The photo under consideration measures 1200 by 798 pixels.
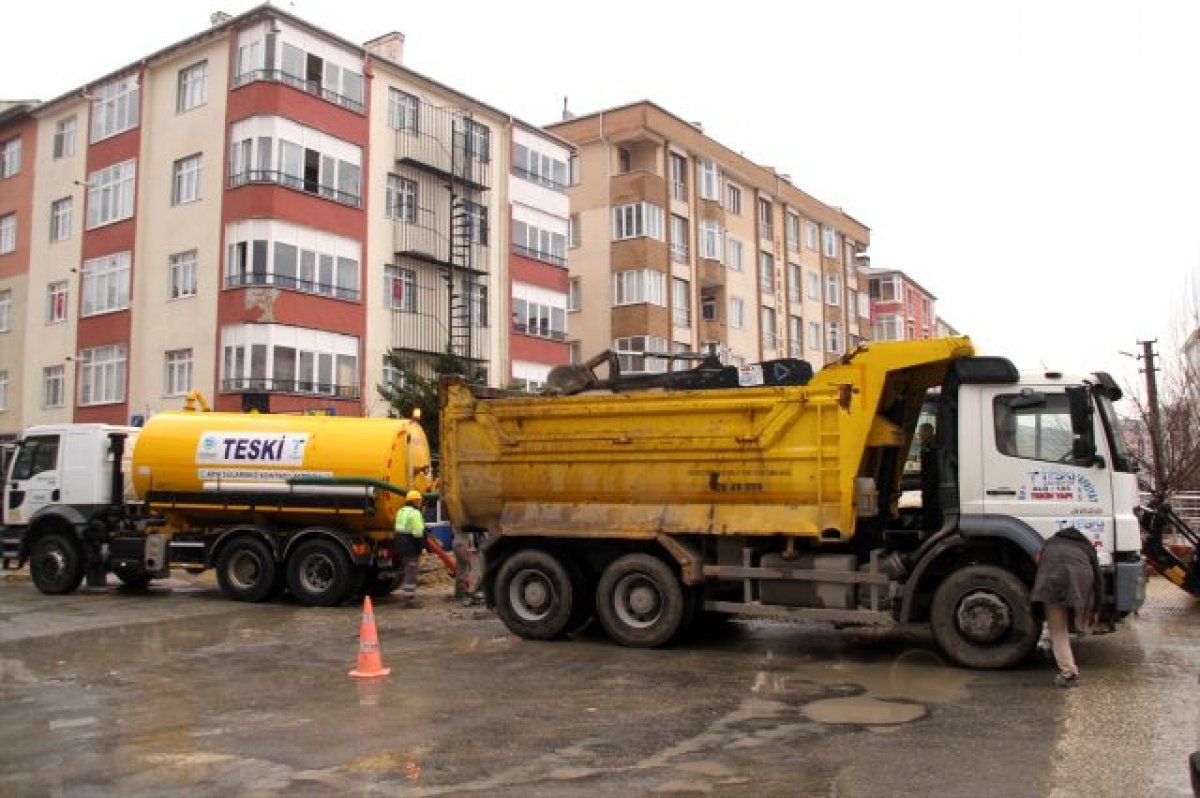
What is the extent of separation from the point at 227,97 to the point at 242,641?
22.1 meters

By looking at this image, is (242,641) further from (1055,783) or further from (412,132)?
(412,132)

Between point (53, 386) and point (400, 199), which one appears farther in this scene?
point (53, 386)

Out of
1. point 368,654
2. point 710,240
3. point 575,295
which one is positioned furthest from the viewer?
point 710,240

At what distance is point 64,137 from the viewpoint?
36094 millimetres

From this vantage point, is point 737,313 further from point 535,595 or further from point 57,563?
point 535,595

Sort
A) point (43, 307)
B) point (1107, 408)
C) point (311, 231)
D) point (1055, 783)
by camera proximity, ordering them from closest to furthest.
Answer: point (1055, 783) → point (1107, 408) → point (311, 231) → point (43, 307)

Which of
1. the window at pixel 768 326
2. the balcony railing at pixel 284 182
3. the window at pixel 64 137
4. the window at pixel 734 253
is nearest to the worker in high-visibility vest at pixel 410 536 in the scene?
the balcony railing at pixel 284 182

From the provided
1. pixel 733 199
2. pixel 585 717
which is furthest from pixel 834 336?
pixel 585 717

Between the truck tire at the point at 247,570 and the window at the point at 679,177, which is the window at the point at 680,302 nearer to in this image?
the window at the point at 679,177

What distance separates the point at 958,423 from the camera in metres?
9.85

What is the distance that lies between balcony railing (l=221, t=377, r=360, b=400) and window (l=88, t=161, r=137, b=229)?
851 centimetres

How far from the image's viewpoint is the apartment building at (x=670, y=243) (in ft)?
137

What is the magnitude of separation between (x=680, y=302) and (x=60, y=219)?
2396cm

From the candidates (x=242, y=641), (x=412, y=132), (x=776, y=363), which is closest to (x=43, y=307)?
(x=412, y=132)
